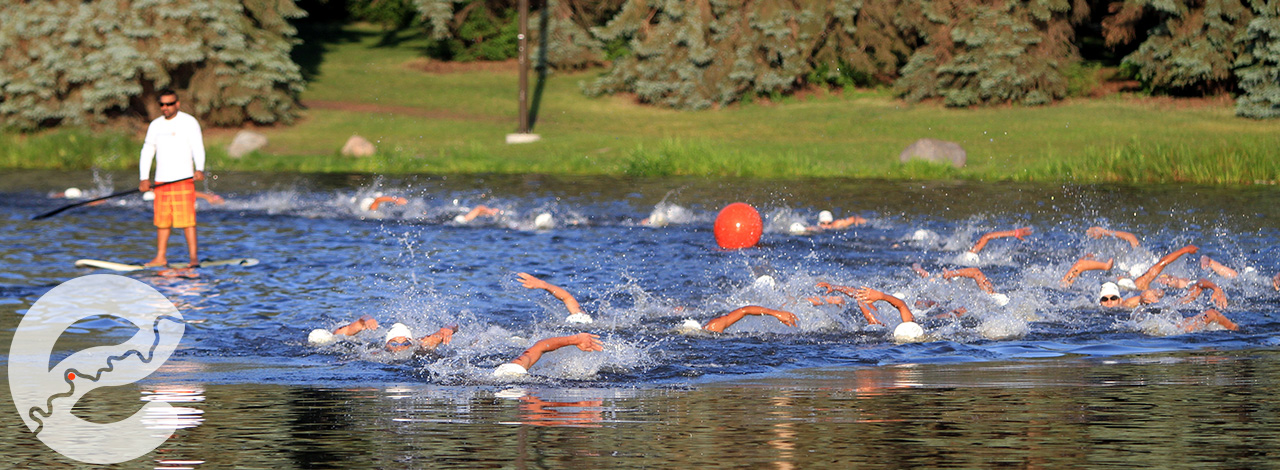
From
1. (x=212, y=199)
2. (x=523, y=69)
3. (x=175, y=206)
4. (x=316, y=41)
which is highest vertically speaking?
(x=316, y=41)

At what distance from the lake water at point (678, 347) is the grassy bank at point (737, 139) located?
19.5 ft

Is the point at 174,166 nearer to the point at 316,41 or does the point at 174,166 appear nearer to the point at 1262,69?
the point at 1262,69

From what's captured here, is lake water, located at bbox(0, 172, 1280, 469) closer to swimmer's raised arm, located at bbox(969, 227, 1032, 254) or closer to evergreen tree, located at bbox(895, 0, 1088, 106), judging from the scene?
swimmer's raised arm, located at bbox(969, 227, 1032, 254)

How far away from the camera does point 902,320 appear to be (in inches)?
479

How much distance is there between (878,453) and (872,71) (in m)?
38.5

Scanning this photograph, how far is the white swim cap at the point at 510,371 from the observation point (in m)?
9.51

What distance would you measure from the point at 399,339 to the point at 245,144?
26.5 metres

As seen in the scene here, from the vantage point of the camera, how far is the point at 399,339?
426 inches

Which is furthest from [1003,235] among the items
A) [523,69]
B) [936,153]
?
[523,69]

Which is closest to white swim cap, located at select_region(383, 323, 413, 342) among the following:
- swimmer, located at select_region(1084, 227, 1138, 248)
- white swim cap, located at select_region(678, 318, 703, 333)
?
white swim cap, located at select_region(678, 318, 703, 333)

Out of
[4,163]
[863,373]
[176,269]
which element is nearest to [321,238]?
Result: [176,269]

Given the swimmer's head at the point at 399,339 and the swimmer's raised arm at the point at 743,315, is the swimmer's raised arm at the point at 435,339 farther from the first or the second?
the swimmer's raised arm at the point at 743,315

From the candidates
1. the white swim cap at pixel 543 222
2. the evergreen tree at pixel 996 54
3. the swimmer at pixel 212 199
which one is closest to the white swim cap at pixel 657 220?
the white swim cap at pixel 543 222

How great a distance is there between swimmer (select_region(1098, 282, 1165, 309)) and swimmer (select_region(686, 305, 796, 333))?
3224mm
